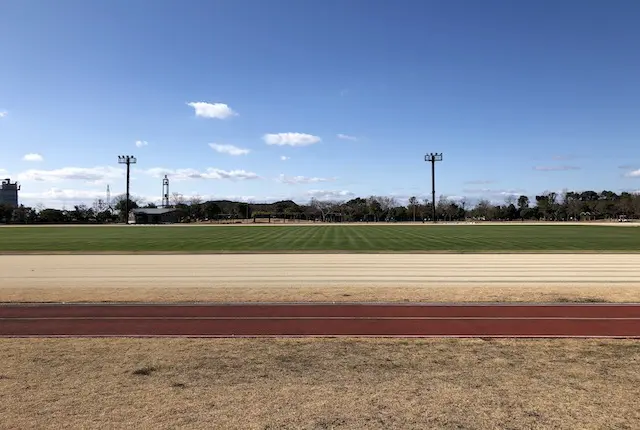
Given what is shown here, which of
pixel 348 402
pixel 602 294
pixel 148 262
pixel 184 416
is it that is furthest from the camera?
pixel 148 262

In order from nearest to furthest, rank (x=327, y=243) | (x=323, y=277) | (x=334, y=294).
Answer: (x=334, y=294) → (x=323, y=277) → (x=327, y=243)

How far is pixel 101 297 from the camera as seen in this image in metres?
13.1

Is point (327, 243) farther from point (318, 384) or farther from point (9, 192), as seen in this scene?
point (9, 192)

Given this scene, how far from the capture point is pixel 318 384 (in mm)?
6031

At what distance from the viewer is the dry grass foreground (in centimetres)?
496

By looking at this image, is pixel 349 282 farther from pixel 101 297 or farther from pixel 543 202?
pixel 543 202

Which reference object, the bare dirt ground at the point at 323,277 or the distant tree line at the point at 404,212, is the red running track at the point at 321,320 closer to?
the bare dirt ground at the point at 323,277

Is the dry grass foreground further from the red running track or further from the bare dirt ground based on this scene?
the bare dirt ground

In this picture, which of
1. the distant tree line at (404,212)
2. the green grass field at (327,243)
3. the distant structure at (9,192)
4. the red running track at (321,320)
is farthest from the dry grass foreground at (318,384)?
the distant structure at (9,192)

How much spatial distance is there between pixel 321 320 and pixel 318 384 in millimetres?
4040

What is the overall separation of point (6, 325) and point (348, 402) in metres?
8.12

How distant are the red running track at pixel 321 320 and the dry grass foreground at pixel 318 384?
0.78 m

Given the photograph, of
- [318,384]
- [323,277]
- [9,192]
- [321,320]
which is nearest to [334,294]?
[321,320]

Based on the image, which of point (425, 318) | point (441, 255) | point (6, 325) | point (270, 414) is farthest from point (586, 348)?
point (441, 255)
